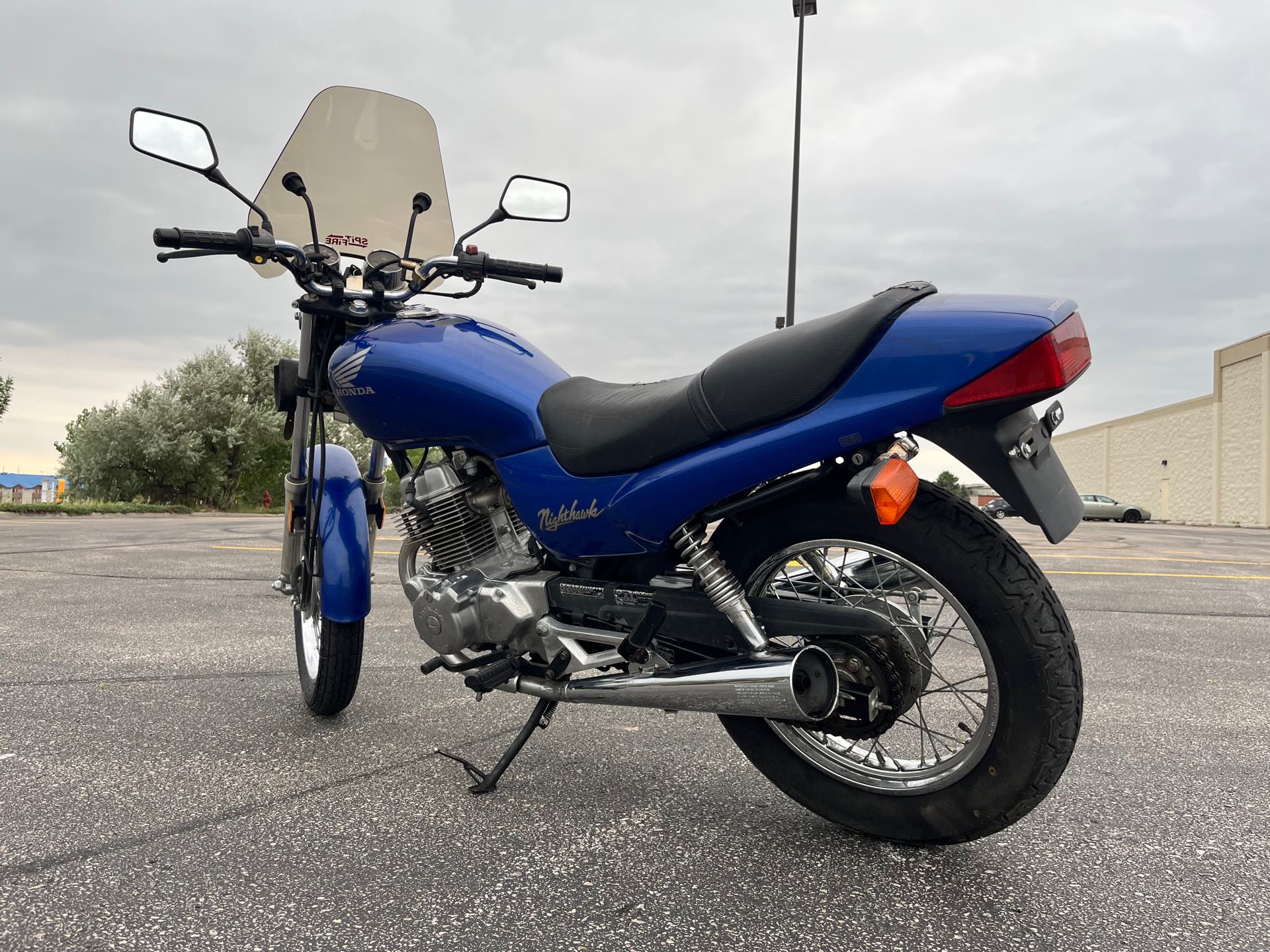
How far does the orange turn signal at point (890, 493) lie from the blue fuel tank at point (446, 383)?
914mm

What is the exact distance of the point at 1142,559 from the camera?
1077 cm

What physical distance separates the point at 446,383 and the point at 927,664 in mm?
1408

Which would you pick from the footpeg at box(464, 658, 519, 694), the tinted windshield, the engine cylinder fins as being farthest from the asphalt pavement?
the tinted windshield

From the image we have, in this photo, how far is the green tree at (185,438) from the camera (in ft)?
92.1

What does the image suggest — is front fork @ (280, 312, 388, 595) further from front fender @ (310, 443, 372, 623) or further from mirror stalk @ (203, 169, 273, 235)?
mirror stalk @ (203, 169, 273, 235)

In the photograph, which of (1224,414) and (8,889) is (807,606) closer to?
(8,889)

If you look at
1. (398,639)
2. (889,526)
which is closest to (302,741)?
(398,639)

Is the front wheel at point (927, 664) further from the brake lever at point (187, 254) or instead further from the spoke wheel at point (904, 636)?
the brake lever at point (187, 254)

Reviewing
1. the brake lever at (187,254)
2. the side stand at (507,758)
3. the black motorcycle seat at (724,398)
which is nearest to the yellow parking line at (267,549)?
the brake lever at (187,254)

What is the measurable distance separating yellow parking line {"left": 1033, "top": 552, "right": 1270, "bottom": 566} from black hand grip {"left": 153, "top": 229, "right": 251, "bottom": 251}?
33.1ft

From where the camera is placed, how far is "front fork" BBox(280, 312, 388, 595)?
3.16 m

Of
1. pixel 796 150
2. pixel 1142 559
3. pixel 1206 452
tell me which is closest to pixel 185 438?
pixel 796 150

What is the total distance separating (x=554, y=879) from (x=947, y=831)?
0.88m

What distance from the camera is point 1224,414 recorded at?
37.6 m
